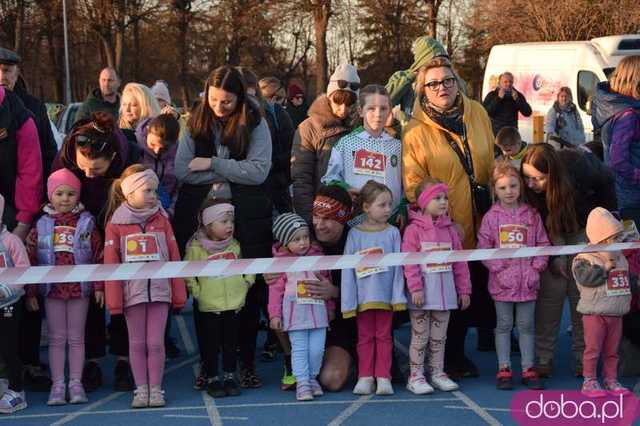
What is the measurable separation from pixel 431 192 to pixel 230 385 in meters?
1.72

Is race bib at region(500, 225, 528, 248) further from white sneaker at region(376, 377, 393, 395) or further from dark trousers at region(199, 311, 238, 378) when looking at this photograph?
dark trousers at region(199, 311, 238, 378)

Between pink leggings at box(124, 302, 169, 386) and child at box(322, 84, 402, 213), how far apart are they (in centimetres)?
142

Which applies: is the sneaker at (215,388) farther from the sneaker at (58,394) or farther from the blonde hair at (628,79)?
the blonde hair at (628,79)

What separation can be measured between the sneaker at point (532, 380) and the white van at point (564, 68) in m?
12.7

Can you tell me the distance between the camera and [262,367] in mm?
7086

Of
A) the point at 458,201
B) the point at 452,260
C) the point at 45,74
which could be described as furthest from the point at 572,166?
the point at 45,74

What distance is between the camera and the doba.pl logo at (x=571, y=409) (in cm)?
554

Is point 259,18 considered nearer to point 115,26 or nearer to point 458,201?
point 115,26

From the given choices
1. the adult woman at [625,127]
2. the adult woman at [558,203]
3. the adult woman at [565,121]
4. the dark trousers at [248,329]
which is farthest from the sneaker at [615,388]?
the adult woman at [565,121]

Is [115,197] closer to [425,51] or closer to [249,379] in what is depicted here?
[249,379]

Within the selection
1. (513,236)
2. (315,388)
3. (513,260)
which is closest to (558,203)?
(513,236)

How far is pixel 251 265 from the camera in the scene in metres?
5.54

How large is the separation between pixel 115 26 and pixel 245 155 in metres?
30.9

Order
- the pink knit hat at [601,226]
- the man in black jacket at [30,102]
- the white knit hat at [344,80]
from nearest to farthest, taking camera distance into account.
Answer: the pink knit hat at [601,226]
the man in black jacket at [30,102]
the white knit hat at [344,80]
